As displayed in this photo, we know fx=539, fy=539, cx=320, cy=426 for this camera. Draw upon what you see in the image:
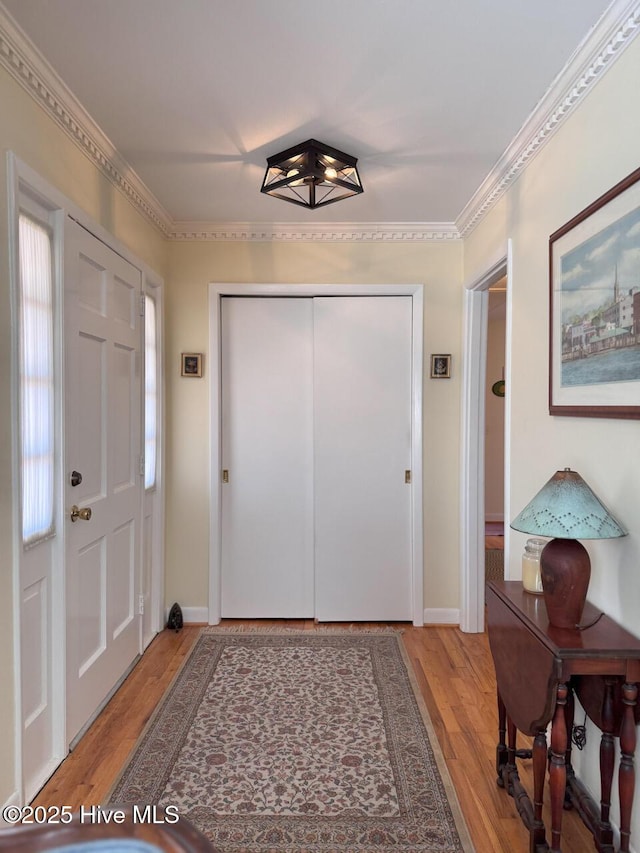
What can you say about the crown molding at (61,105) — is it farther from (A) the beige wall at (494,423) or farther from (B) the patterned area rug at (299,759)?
(A) the beige wall at (494,423)

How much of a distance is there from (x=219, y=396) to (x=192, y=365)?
249mm

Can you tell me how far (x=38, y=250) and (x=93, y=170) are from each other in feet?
2.00

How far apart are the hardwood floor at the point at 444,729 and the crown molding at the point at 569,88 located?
2.33m

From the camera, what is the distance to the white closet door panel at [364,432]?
10.9 ft

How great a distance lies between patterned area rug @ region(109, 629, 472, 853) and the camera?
1665mm

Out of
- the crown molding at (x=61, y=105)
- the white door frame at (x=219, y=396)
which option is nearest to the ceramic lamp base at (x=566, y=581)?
the white door frame at (x=219, y=396)

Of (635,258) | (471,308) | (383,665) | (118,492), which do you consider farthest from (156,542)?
(635,258)

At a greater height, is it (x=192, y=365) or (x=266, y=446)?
(x=192, y=365)

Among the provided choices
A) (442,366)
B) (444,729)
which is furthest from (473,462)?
(444,729)

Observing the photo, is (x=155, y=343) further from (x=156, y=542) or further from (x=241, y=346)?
(x=156, y=542)

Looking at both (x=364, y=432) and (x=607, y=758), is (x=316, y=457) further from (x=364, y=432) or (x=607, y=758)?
(x=607, y=758)

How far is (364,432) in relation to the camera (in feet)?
10.9

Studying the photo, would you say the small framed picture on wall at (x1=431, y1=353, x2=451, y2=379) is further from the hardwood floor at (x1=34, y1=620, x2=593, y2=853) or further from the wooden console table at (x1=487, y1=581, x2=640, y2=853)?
the wooden console table at (x1=487, y1=581, x2=640, y2=853)

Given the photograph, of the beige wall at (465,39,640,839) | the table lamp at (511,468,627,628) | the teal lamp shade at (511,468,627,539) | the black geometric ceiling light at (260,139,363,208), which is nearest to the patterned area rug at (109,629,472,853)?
the beige wall at (465,39,640,839)
